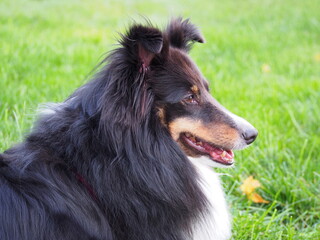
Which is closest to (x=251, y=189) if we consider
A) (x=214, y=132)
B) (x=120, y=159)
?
(x=214, y=132)

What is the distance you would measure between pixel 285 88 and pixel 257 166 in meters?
2.00

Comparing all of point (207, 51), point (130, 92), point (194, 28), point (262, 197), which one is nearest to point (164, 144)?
point (130, 92)

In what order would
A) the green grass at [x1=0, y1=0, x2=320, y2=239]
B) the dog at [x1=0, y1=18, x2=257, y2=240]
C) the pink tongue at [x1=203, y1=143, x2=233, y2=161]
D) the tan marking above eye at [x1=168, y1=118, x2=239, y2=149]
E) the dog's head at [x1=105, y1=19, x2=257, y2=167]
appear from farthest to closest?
the green grass at [x1=0, y1=0, x2=320, y2=239], the pink tongue at [x1=203, y1=143, x2=233, y2=161], the tan marking above eye at [x1=168, y1=118, x2=239, y2=149], the dog's head at [x1=105, y1=19, x2=257, y2=167], the dog at [x1=0, y1=18, x2=257, y2=240]

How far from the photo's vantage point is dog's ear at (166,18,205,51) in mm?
2848

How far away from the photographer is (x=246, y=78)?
576cm

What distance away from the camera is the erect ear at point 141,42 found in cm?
216

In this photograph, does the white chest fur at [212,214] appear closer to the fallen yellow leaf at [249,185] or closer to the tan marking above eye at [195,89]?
the tan marking above eye at [195,89]

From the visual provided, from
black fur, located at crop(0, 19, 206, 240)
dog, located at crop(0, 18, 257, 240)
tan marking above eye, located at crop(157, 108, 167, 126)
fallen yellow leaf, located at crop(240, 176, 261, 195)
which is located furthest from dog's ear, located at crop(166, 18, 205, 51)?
fallen yellow leaf, located at crop(240, 176, 261, 195)

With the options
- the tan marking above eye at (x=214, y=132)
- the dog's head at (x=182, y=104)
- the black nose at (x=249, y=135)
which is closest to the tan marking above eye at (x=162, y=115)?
the dog's head at (x=182, y=104)

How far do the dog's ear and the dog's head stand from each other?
18 centimetres

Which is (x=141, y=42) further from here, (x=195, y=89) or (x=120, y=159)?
(x=120, y=159)

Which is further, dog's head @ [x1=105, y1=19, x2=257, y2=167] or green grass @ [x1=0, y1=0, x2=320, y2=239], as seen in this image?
green grass @ [x1=0, y1=0, x2=320, y2=239]

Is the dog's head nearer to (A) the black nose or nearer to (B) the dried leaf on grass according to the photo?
(A) the black nose

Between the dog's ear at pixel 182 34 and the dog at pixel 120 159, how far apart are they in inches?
16.2
